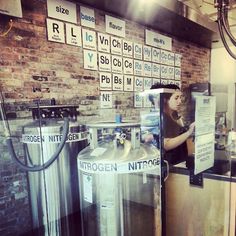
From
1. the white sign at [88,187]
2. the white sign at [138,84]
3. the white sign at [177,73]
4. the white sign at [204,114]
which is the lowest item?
the white sign at [88,187]

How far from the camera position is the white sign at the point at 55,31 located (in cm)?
271

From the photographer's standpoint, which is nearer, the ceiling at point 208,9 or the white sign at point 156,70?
the white sign at point 156,70

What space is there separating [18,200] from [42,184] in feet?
1.93

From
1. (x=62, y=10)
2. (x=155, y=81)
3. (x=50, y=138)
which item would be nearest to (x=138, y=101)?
(x=155, y=81)

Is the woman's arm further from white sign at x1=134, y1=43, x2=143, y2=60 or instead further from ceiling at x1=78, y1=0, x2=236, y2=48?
white sign at x1=134, y1=43, x2=143, y2=60

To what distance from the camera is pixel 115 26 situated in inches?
137

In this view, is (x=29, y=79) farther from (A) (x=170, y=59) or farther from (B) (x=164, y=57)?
(A) (x=170, y=59)

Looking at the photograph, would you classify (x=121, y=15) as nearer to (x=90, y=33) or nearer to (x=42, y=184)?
(x=90, y=33)

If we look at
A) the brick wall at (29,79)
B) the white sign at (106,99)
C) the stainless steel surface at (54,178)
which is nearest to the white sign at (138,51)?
the brick wall at (29,79)

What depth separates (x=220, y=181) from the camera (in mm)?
1935

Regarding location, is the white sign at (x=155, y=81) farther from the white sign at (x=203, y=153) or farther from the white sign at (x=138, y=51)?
the white sign at (x=203, y=153)

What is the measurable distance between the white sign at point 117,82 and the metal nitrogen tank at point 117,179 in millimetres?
1847

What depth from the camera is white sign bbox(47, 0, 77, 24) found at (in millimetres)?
2724

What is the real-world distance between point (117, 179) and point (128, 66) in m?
2.38
